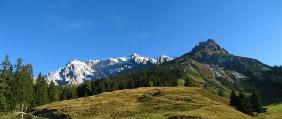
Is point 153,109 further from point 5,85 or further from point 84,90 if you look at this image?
point 84,90

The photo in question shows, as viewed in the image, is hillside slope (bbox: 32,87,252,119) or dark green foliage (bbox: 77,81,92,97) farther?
dark green foliage (bbox: 77,81,92,97)

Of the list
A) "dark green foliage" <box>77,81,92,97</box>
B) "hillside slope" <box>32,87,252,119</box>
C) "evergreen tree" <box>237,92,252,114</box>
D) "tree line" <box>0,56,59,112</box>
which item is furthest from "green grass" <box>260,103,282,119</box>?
"dark green foliage" <box>77,81,92,97</box>

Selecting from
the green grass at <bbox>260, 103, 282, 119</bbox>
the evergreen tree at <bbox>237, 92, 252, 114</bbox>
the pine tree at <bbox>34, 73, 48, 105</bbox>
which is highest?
the pine tree at <bbox>34, 73, 48, 105</bbox>

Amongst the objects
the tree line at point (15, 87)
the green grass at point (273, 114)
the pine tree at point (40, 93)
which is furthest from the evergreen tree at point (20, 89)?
the green grass at point (273, 114)

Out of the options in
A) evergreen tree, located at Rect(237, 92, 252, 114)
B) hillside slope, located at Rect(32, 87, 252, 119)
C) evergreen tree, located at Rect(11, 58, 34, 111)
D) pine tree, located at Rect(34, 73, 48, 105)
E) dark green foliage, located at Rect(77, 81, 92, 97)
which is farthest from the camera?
dark green foliage, located at Rect(77, 81, 92, 97)

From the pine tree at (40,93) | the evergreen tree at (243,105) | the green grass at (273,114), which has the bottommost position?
the green grass at (273,114)

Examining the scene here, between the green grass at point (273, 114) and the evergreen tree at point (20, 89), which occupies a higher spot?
the evergreen tree at point (20, 89)

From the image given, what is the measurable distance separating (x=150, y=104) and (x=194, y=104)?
10012mm

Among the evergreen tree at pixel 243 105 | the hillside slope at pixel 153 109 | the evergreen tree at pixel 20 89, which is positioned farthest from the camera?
the evergreen tree at pixel 20 89

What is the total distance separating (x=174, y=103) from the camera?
8825 cm

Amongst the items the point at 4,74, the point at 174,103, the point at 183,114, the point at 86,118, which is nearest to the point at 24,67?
the point at 4,74

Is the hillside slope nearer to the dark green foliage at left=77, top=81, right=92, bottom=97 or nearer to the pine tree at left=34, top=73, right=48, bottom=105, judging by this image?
the pine tree at left=34, top=73, right=48, bottom=105

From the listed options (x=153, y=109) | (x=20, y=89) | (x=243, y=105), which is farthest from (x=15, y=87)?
(x=243, y=105)

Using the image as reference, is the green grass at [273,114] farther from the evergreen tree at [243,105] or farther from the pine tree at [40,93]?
the pine tree at [40,93]
